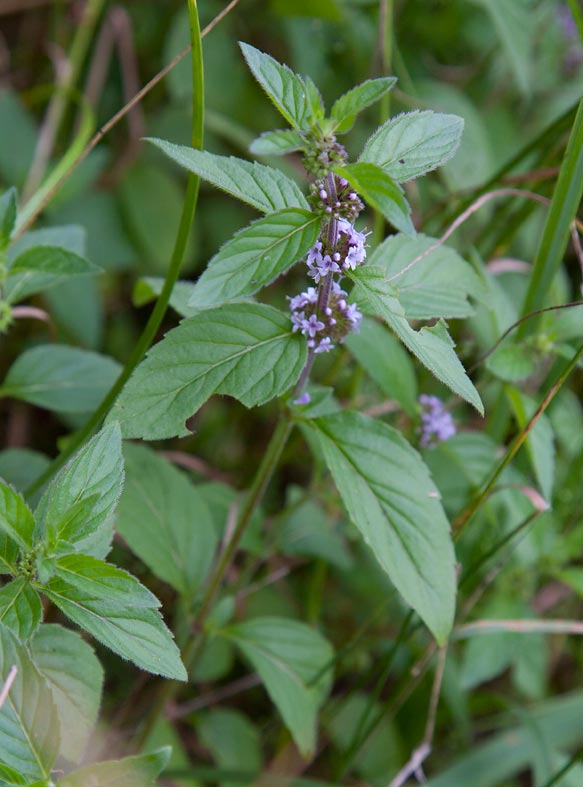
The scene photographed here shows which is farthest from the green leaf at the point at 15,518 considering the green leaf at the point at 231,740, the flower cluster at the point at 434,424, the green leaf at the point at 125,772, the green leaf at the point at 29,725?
the green leaf at the point at 231,740

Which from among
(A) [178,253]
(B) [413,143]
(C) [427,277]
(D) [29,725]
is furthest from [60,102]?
(D) [29,725]

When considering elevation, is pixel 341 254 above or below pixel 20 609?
above

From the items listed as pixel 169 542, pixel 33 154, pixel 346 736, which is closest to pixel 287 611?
pixel 346 736

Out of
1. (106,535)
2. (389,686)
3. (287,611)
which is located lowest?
(389,686)

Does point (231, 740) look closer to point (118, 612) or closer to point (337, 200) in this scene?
point (118, 612)

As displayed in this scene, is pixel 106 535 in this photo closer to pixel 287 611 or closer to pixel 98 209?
pixel 287 611

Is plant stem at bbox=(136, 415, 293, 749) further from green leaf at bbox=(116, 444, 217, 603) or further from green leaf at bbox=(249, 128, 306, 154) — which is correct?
green leaf at bbox=(249, 128, 306, 154)

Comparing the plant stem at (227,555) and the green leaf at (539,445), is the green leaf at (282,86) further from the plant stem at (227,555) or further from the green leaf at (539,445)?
the green leaf at (539,445)

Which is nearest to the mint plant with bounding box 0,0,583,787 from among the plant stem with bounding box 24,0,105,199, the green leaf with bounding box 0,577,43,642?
the green leaf with bounding box 0,577,43,642
